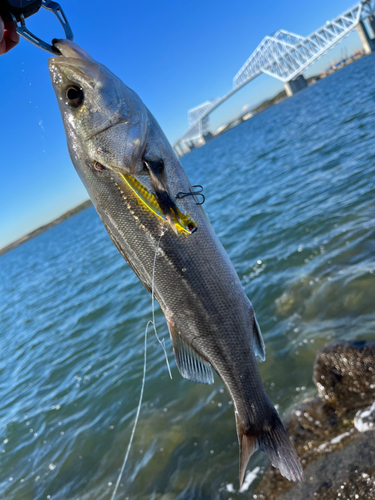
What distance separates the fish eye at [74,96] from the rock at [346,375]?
4402mm

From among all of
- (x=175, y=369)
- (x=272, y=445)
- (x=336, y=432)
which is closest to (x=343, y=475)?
(x=336, y=432)

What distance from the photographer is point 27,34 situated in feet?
8.54

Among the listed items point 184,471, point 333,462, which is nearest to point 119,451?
point 184,471

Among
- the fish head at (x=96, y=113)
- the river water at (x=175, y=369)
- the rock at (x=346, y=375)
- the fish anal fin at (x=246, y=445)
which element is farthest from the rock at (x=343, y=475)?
the fish head at (x=96, y=113)

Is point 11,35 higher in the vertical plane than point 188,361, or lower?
higher

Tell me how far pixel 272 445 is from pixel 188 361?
0.94 m

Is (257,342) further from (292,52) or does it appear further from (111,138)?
(292,52)

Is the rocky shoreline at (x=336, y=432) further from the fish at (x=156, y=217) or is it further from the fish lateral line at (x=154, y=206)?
the fish lateral line at (x=154, y=206)

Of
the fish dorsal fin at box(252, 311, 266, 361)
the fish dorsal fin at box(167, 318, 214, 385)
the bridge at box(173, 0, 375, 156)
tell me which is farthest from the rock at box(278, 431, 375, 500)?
the bridge at box(173, 0, 375, 156)

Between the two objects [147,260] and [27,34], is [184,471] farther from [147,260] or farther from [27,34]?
[27,34]

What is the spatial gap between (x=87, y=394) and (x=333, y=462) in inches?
230

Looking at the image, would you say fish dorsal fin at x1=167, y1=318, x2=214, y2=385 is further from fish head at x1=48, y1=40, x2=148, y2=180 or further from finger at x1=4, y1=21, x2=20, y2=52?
finger at x1=4, y1=21, x2=20, y2=52

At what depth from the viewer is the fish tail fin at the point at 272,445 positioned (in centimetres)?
280

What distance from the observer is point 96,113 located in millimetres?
2529
